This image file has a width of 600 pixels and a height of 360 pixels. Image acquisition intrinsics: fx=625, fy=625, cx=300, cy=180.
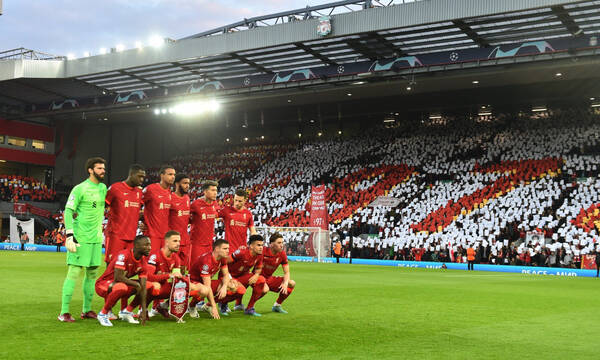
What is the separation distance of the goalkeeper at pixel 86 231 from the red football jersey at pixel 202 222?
197cm

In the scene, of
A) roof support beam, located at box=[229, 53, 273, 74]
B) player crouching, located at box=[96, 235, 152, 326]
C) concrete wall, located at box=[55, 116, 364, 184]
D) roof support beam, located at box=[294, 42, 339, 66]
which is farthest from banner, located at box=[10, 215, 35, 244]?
player crouching, located at box=[96, 235, 152, 326]

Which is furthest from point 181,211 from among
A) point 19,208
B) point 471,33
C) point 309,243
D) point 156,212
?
point 19,208

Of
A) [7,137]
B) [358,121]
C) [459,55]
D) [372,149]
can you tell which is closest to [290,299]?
[459,55]

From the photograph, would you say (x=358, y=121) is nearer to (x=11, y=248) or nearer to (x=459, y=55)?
(x=459, y=55)

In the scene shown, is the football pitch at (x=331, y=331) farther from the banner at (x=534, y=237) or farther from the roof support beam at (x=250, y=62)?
the roof support beam at (x=250, y=62)

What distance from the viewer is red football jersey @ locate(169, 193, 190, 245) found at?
30.2ft

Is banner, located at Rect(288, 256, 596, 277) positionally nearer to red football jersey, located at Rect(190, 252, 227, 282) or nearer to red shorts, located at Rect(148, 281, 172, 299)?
red football jersey, located at Rect(190, 252, 227, 282)

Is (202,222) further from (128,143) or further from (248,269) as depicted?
(128,143)

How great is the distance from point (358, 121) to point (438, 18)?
18.7 metres

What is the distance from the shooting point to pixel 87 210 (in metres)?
7.92

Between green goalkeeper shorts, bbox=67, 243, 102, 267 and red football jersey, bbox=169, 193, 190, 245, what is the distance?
148 centimetres

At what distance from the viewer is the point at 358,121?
148 ft

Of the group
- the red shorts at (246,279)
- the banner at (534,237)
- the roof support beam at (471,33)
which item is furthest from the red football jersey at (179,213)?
the banner at (534,237)

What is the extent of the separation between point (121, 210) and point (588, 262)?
71.3ft
